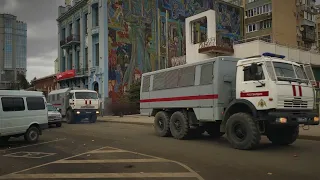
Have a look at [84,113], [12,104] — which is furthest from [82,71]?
[12,104]

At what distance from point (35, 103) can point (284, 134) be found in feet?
33.8

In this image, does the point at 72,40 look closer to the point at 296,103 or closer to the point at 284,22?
the point at 284,22

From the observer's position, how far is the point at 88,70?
136 feet

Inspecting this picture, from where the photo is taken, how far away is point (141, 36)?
41781 millimetres

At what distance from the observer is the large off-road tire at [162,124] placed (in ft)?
50.6

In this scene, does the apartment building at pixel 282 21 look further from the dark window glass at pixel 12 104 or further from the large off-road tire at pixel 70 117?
the dark window glass at pixel 12 104

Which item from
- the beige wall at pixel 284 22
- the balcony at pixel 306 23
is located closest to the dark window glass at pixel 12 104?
the beige wall at pixel 284 22

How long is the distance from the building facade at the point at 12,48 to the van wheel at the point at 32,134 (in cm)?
2745

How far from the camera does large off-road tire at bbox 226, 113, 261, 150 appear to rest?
35.2 feet

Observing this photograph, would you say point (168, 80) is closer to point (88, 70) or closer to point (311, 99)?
point (311, 99)

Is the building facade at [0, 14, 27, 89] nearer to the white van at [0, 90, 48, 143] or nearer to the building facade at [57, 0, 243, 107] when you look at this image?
the building facade at [57, 0, 243, 107]

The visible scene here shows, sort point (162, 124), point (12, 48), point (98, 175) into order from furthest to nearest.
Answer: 1. point (12, 48)
2. point (162, 124)
3. point (98, 175)

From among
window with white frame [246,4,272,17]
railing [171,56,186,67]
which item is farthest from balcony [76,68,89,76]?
window with white frame [246,4,272,17]

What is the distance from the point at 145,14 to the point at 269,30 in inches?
794
